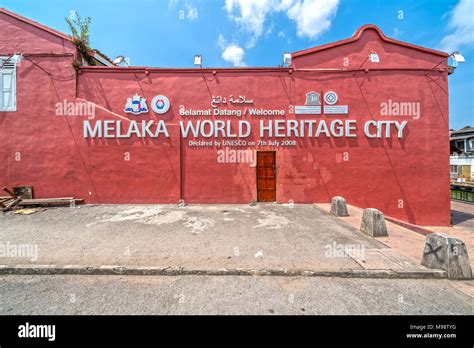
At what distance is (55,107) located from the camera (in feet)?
27.4

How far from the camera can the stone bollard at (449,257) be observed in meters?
3.15

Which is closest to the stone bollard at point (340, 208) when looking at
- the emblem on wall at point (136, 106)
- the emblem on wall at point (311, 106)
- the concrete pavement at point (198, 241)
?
the concrete pavement at point (198, 241)

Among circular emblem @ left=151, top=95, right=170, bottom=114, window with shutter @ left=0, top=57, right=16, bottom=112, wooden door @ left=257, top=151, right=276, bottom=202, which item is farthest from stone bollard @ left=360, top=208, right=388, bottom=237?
window with shutter @ left=0, top=57, right=16, bottom=112

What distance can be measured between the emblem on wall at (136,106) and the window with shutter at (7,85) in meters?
4.88

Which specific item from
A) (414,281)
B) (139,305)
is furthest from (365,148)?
(139,305)

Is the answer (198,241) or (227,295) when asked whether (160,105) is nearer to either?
(198,241)

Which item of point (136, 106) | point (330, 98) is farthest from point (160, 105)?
point (330, 98)

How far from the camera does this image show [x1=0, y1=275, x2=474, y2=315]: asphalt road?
2.52m

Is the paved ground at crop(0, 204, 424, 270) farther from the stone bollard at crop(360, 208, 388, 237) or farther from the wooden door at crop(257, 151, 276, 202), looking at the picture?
the wooden door at crop(257, 151, 276, 202)

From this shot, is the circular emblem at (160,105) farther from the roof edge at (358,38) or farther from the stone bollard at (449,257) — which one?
the stone bollard at (449,257)

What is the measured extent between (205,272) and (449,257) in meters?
4.25

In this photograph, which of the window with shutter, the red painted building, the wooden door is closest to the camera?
the window with shutter

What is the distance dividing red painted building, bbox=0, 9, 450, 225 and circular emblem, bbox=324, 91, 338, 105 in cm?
5
